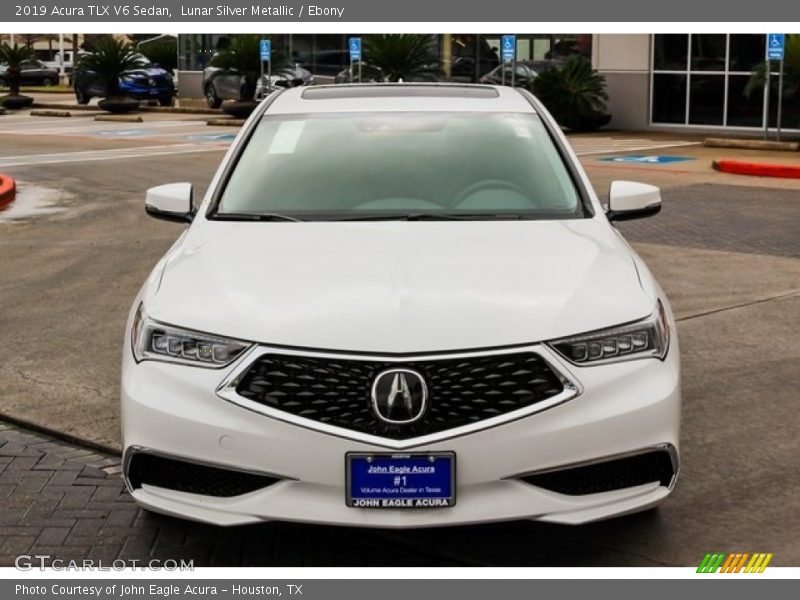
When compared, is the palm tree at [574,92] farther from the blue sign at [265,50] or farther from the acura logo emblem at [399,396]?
the acura logo emblem at [399,396]

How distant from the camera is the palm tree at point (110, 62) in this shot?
1512 inches

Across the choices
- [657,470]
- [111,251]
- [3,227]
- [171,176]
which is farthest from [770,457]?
[171,176]

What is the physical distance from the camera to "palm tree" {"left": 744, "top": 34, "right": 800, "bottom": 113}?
923 inches

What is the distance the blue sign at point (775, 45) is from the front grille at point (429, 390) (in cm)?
1865

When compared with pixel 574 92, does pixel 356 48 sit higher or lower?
higher

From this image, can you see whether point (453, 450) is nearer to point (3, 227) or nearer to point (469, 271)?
point (469, 271)

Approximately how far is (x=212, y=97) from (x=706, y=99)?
1636cm

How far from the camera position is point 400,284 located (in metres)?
4.46

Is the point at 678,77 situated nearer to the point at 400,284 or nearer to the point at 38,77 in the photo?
the point at 400,284

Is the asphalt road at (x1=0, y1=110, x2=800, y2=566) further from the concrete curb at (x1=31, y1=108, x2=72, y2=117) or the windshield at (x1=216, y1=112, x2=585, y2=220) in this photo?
the concrete curb at (x1=31, y1=108, x2=72, y2=117)

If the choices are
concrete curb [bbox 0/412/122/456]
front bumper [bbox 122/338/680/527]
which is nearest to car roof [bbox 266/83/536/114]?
concrete curb [bbox 0/412/122/456]

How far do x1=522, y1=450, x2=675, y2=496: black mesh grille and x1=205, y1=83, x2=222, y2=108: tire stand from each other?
3556 centimetres

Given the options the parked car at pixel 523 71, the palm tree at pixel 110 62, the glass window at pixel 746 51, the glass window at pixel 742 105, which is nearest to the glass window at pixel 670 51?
the glass window at pixel 746 51

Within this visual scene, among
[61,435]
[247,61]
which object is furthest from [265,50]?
[61,435]
